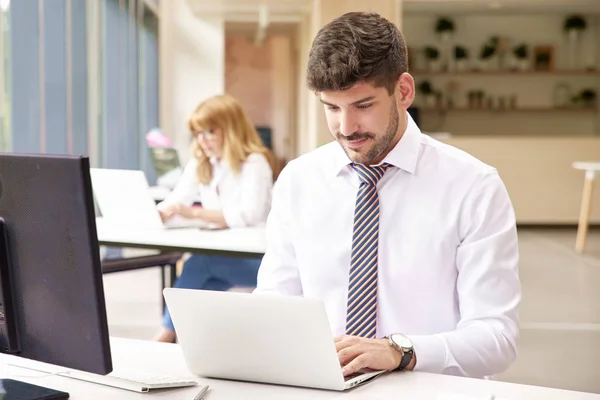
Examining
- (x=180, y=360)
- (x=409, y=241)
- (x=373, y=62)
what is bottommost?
(x=180, y=360)

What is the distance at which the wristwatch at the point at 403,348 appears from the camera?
5.18ft

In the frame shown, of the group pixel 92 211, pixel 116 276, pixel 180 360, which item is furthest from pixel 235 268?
pixel 116 276

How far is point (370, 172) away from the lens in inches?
74.4

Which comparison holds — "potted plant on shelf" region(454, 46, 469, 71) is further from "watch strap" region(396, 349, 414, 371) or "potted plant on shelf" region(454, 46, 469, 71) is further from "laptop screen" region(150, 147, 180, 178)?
"watch strap" region(396, 349, 414, 371)

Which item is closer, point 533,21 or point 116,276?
point 116,276

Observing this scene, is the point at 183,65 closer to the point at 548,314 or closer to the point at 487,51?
the point at 487,51

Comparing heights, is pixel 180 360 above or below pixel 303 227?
below

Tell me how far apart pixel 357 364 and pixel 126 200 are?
2.40 meters

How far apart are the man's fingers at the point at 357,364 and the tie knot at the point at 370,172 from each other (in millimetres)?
495

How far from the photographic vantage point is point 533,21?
11727 millimetres

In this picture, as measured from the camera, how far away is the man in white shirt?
67.0 inches

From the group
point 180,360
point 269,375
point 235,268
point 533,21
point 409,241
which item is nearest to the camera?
point 269,375

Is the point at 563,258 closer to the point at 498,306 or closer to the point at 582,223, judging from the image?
the point at 582,223

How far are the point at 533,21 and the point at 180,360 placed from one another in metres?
11.0
